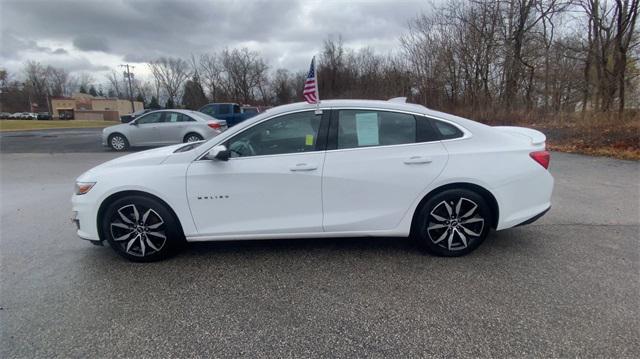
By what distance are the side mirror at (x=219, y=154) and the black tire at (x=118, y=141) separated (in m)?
11.1

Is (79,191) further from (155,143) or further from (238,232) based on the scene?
(155,143)

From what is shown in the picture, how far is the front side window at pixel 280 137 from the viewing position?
10.3 feet

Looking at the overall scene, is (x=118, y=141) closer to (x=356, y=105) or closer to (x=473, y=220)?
(x=356, y=105)

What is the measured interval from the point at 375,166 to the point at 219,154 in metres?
1.48

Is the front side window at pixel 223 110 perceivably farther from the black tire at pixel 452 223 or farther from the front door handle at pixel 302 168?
the black tire at pixel 452 223

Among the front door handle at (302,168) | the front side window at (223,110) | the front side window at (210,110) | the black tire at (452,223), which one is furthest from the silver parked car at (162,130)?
the black tire at (452,223)

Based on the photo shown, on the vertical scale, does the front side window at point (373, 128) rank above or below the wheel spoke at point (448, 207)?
above

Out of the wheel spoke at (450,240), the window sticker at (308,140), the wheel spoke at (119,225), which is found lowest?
the wheel spoke at (450,240)

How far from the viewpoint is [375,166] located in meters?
3.07

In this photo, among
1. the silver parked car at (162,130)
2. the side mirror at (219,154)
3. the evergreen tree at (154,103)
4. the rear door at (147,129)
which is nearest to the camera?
the side mirror at (219,154)

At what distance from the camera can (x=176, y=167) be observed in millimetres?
3109

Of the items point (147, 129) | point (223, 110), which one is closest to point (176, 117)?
point (147, 129)

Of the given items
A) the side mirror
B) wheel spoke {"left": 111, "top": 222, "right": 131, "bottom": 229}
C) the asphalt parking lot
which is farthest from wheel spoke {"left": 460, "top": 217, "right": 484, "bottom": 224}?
wheel spoke {"left": 111, "top": 222, "right": 131, "bottom": 229}

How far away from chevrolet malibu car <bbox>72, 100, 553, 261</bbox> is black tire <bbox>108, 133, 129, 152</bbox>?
10340 mm
